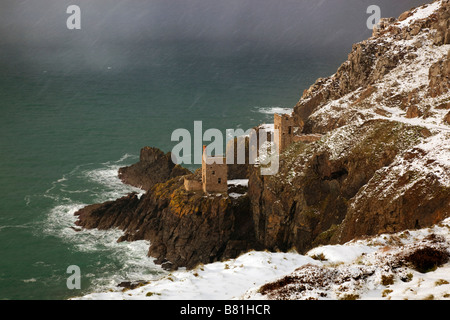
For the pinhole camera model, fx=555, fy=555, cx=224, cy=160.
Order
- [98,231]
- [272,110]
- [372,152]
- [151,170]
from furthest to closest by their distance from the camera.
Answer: [272,110] < [151,170] < [98,231] < [372,152]

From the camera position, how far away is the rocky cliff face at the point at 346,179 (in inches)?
2753

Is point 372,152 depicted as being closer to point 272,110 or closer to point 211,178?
point 211,178

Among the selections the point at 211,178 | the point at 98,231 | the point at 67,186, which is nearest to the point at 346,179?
the point at 211,178

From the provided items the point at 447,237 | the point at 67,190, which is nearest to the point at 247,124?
the point at 67,190

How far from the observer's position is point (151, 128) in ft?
580

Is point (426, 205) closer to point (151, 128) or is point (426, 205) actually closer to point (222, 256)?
point (222, 256)

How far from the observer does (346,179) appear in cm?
8288

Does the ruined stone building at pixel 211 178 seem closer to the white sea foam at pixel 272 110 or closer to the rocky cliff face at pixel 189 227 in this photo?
the rocky cliff face at pixel 189 227

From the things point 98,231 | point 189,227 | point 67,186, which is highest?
point 67,186

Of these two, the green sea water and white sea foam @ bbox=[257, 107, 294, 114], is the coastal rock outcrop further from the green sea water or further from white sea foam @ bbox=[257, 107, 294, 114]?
white sea foam @ bbox=[257, 107, 294, 114]

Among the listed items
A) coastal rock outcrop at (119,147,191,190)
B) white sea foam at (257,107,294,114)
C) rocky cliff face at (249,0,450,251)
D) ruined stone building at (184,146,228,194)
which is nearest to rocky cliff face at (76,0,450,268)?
rocky cliff face at (249,0,450,251)
